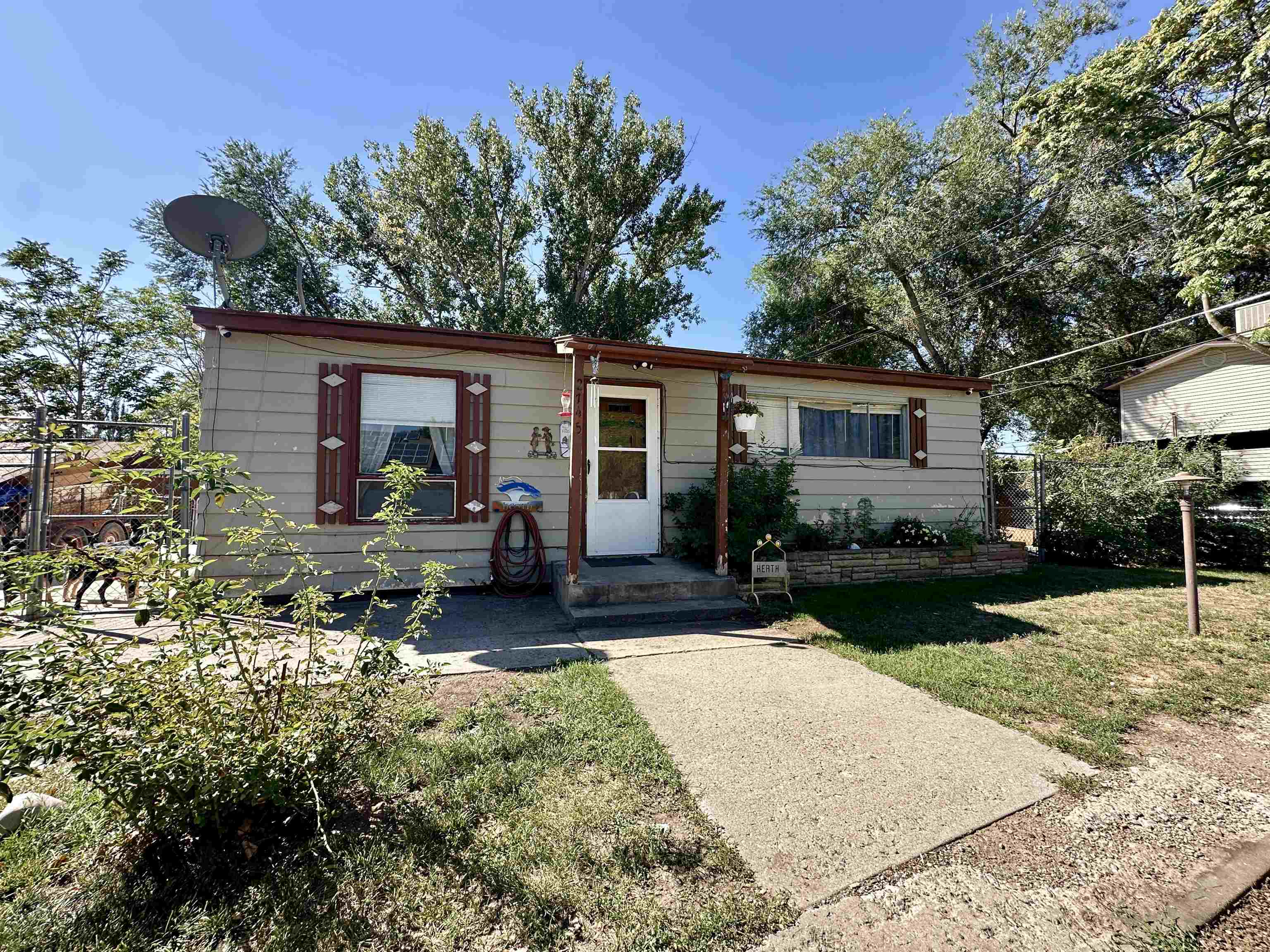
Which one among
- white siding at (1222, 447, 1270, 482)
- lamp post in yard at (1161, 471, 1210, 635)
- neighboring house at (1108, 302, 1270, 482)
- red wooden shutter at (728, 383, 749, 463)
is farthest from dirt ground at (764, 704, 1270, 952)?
white siding at (1222, 447, 1270, 482)

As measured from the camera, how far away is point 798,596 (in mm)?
5789

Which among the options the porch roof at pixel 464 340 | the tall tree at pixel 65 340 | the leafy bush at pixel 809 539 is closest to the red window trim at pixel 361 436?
the porch roof at pixel 464 340

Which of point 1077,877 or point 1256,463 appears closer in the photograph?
point 1077,877

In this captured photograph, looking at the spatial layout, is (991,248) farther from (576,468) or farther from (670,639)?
(670,639)

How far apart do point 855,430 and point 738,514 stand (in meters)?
2.75

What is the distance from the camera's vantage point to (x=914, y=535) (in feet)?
23.8

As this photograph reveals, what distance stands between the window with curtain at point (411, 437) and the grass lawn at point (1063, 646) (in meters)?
3.89

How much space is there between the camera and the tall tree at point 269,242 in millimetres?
14789

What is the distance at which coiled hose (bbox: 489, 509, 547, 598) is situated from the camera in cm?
560

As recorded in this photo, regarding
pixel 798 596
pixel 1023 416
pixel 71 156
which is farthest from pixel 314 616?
pixel 1023 416

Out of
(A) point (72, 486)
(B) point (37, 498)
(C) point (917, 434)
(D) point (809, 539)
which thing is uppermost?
(C) point (917, 434)

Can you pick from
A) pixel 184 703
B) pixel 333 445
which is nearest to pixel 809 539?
pixel 333 445

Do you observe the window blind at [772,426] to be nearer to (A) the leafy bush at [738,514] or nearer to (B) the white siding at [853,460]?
(B) the white siding at [853,460]

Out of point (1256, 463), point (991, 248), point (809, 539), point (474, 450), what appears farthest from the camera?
point (991, 248)
